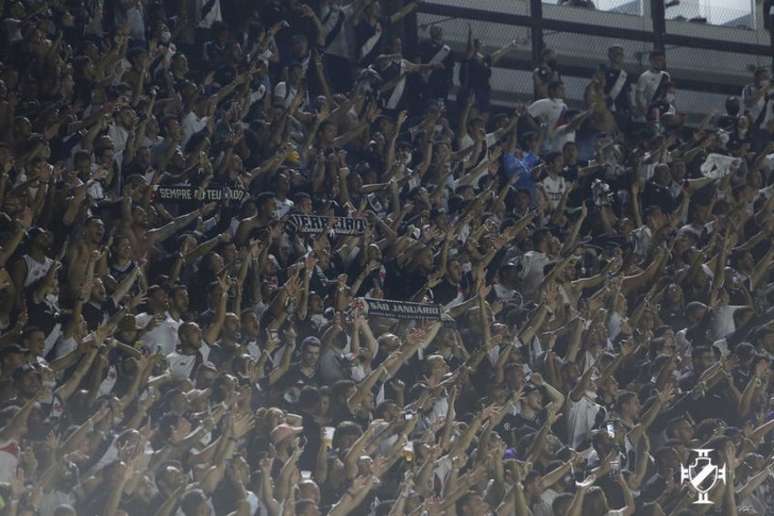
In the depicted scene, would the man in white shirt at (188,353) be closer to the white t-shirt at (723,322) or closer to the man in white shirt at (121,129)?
the man in white shirt at (121,129)

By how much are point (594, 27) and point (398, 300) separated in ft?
11.5

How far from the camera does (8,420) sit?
9.17 metres

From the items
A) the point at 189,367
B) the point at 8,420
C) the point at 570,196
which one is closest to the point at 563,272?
the point at 570,196

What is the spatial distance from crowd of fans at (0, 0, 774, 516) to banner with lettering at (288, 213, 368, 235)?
0.02 metres

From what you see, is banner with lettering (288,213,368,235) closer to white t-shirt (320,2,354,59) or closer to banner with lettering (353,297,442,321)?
banner with lettering (353,297,442,321)

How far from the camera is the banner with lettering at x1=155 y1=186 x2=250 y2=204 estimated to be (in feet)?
33.8

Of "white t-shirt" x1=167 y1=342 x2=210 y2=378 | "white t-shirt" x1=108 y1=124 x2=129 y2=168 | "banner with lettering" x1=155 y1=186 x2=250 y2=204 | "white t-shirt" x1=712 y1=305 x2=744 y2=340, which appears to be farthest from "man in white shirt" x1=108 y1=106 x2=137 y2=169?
"white t-shirt" x1=712 y1=305 x2=744 y2=340

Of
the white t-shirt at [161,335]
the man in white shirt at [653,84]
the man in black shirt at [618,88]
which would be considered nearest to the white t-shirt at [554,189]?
the man in black shirt at [618,88]

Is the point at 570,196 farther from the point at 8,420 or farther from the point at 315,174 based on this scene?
the point at 8,420

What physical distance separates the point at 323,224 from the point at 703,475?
12.0ft

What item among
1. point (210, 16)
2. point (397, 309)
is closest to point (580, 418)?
point (397, 309)

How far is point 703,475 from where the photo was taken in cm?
1210

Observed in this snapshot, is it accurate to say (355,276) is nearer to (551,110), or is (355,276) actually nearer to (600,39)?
(551,110)

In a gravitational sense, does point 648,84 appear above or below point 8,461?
above
